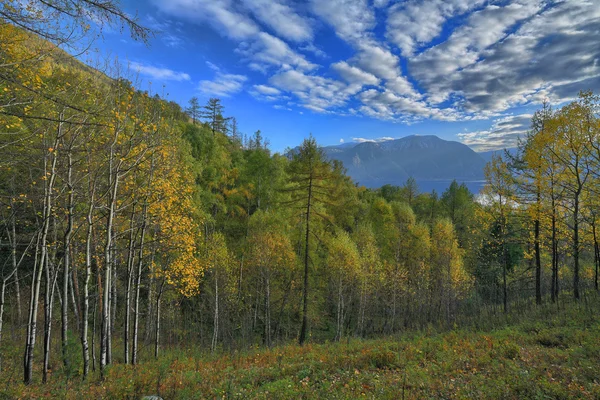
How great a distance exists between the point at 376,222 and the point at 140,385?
3705cm

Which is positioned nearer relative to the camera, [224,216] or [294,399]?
[294,399]

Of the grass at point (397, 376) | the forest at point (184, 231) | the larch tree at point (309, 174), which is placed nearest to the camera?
the grass at point (397, 376)

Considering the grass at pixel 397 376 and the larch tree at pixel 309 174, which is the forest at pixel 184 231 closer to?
the larch tree at pixel 309 174

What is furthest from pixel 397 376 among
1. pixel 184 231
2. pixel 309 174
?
pixel 309 174

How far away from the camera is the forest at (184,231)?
770cm

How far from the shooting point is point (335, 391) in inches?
259

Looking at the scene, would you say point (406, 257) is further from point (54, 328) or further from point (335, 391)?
point (54, 328)

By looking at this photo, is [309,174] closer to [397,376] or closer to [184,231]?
[184,231]

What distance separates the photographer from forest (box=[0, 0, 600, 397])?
7699mm

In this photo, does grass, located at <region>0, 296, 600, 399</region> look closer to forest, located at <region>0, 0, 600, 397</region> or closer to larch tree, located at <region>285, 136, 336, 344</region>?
forest, located at <region>0, 0, 600, 397</region>

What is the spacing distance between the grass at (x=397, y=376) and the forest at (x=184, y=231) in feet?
4.78

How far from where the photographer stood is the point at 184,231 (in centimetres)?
1173

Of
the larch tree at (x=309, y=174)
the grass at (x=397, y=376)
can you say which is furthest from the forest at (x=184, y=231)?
the grass at (x=397, y=376)

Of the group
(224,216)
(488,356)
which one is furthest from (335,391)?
(224,216)
